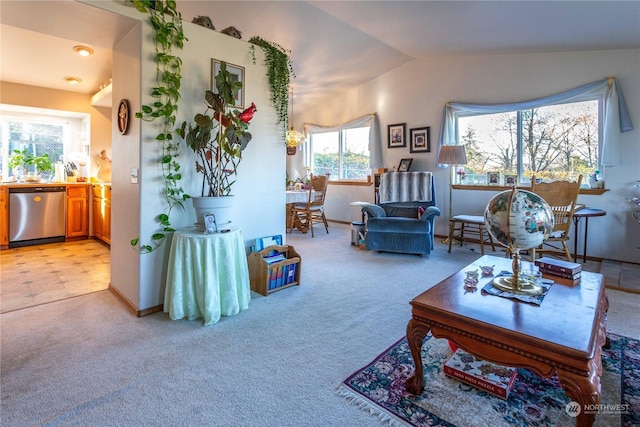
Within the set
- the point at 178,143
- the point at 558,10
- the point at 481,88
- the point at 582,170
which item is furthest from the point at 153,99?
the point at 582,170

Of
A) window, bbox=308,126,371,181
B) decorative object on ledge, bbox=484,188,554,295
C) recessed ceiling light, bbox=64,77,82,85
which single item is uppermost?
recessed ceiling light, bbox=64,77,82,85

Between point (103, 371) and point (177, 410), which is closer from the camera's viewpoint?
point (177, 410)

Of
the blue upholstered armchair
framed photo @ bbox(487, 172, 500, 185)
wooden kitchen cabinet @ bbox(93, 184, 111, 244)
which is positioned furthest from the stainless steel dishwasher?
framed photo @ bbox(487, 172, 500, 185)

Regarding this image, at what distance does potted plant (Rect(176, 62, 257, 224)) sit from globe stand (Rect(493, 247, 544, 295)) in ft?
6.33

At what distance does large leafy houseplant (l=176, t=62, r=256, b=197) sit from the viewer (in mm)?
2438

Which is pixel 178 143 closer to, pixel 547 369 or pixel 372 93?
pixel 547 369

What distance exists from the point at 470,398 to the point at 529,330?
53 cm

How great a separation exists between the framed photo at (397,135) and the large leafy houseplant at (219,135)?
3787 mm

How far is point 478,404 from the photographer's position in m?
1.49

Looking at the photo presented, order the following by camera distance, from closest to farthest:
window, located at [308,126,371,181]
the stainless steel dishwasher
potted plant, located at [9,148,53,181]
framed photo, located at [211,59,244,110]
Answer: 1. framed photo, located at [211,59,244,110]
2. the stainless steel dishwasher
3. potted plant, located at [9,148,53,181]
4. window, located at [308,126,371,181]

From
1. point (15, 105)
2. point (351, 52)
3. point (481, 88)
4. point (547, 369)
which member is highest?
point (351, 52)

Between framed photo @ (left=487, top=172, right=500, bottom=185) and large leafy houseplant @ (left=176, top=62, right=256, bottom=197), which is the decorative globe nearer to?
large leafy houseplant @ (left=176, top=62, right=256, bottom=197)

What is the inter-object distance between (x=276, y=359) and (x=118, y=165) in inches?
84.5

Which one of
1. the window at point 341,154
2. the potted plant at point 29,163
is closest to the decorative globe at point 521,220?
the window at point 341,154
